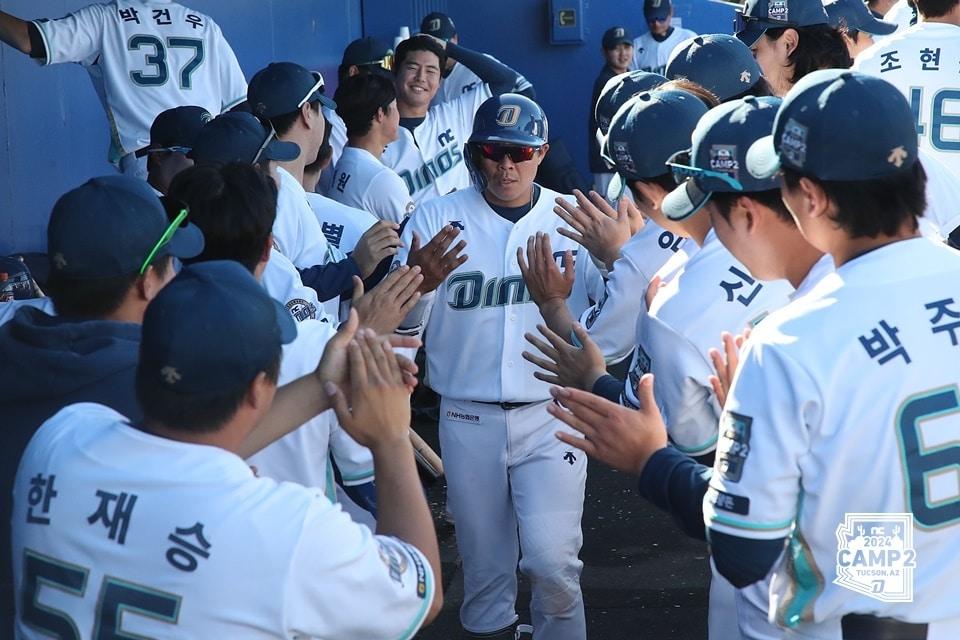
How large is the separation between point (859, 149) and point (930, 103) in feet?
9.30

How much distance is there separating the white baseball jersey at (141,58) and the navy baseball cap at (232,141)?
70.3 inches

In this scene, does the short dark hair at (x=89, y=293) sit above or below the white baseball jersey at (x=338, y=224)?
above

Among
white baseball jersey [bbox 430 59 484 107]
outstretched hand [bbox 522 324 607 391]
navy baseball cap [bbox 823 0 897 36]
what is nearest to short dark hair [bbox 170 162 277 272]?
outstretched hand [bbox 522 324 607 391]

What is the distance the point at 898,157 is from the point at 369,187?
404cm

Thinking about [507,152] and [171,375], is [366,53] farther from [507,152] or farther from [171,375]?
[171,375]

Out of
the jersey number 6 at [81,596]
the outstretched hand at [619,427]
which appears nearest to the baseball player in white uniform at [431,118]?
the outstretched hand at [619,427]

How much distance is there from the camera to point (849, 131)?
2217 mm

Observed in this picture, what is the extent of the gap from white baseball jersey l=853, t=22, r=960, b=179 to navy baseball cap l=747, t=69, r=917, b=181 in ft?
8.63

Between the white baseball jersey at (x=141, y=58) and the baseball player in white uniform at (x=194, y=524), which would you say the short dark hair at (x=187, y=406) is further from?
the white baseball jersey at (x=141, y=58)

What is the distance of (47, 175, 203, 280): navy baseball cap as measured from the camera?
2707 millimetres

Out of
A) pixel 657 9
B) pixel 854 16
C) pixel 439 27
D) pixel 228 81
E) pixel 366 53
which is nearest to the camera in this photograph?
pixel 854 16

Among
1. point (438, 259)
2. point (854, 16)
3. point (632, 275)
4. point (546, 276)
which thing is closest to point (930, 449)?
point (632, 275)

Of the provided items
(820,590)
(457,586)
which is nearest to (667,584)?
(457,586)

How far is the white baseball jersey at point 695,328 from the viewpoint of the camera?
9.72 feet
